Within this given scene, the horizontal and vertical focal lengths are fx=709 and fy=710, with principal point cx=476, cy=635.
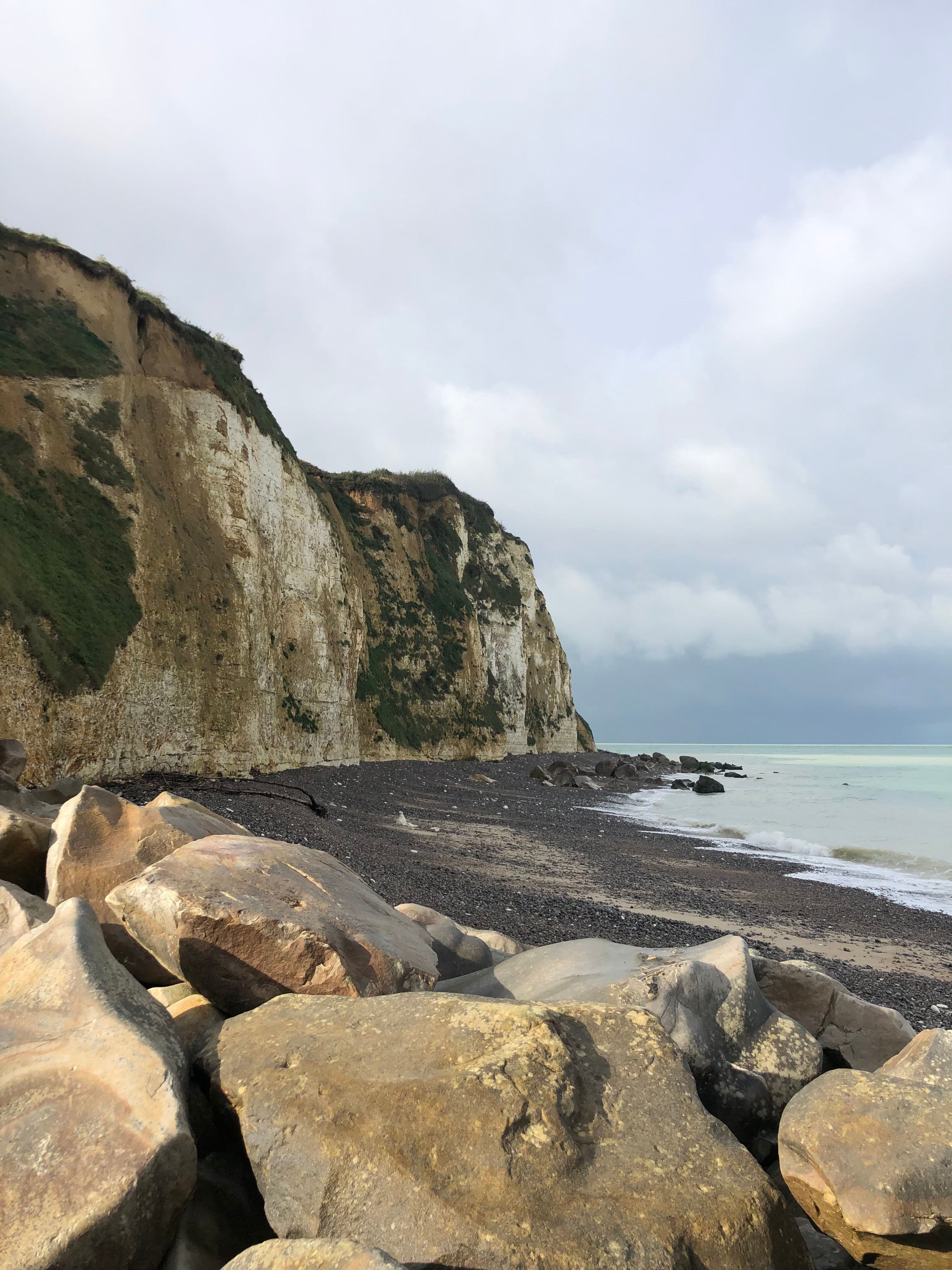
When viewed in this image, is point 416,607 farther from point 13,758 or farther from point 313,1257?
point 313,1257

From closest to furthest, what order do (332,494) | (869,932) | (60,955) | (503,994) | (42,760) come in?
(60,955) < (503,994) < (869,932) < (42,760) < (332,494)

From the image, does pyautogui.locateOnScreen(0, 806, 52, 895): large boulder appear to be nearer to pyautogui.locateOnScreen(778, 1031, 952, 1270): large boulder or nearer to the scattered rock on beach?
pyautogui.locateOnScreen(778, 1031, 952, 1270): large boulder

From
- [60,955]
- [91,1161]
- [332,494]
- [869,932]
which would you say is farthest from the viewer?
[332,494]

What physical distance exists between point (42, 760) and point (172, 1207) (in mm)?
13561

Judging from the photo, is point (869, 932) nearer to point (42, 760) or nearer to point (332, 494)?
point (42, 760)

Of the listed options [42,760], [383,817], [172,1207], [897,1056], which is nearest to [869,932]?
[897,1056]

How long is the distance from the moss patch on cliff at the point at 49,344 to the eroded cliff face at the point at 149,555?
1.8 inches

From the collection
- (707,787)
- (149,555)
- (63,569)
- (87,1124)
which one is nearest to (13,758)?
(63,569)

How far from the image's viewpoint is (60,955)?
10.8 feet

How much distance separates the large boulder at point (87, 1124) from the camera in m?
2.22

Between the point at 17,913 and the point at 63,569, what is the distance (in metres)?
14.4

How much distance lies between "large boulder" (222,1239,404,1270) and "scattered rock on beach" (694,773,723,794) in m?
39.2

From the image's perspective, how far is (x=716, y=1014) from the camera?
404 centimetres

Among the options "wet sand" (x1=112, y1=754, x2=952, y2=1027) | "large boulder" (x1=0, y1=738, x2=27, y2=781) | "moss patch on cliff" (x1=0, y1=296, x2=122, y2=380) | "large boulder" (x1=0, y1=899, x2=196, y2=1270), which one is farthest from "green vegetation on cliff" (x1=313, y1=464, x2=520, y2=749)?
"large boulder" (x1=0, y1=899, x2=196, y2=1270)
